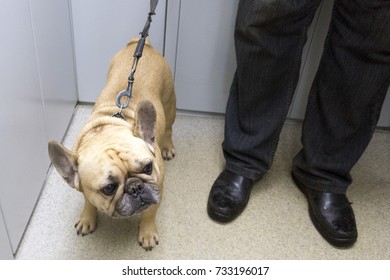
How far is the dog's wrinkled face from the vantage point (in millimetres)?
932

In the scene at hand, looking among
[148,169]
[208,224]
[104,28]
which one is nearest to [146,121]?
[148,169]

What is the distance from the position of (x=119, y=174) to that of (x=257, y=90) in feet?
1.62

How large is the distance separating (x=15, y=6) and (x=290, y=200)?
101 cm

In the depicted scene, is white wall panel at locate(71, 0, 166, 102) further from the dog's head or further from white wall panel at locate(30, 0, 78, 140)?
the dog's head

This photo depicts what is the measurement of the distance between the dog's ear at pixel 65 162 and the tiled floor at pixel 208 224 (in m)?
0.34

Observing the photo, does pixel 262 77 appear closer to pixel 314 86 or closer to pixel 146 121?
pixel 314 86

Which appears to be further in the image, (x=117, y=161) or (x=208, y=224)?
(x=208, y=224)

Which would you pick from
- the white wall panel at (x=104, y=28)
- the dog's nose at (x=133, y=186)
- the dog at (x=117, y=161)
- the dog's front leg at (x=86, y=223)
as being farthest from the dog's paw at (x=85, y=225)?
the white wall panel at (x=104, y=28)

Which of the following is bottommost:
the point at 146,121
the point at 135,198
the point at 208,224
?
the point at 208,224

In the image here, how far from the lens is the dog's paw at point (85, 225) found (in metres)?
1.26

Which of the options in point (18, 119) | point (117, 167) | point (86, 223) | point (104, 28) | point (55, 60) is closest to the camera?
point (117, 167)

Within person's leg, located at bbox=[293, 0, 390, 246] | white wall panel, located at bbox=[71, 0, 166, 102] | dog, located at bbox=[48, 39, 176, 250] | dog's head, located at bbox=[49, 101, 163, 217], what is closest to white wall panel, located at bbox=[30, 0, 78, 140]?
white wall panel, located at bbox=[71, 0, 166, 102]

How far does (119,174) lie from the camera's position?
0.94m

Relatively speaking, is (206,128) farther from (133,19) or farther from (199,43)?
(133,19)
